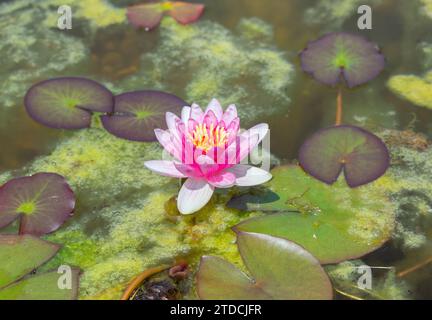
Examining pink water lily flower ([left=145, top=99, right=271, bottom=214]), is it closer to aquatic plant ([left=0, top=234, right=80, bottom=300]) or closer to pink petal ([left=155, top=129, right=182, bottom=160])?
pink petal ([left=155, top=129, right=182, bottom=160])

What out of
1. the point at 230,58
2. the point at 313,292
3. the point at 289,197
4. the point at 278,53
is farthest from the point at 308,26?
the point at 313,292

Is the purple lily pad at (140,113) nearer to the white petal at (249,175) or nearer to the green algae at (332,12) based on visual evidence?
the white petal at (249,175)

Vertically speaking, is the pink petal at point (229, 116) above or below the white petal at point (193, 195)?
above

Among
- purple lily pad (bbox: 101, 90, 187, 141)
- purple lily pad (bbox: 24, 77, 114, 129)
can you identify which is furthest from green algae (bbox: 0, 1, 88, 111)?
purple lily pad (bbox: 101, 90, 187, 141)

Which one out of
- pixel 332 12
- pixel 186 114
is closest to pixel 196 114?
pixel 186 114

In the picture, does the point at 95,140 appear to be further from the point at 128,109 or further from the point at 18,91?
the point at 18,91

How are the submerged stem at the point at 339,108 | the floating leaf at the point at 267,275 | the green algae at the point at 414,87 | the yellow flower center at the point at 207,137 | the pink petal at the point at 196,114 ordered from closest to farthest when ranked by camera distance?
the floating leaf at the point at 267,275, the yellow flower center at the point at 207,137, the pink petal at the point at 196,114, the submerged stem at the point at 339,108, the green algae at the point at 414,87

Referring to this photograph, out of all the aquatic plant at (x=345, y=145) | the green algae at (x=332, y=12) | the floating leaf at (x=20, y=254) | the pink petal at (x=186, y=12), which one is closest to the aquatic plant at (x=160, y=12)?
the pink petal at (x=186, y=12)
